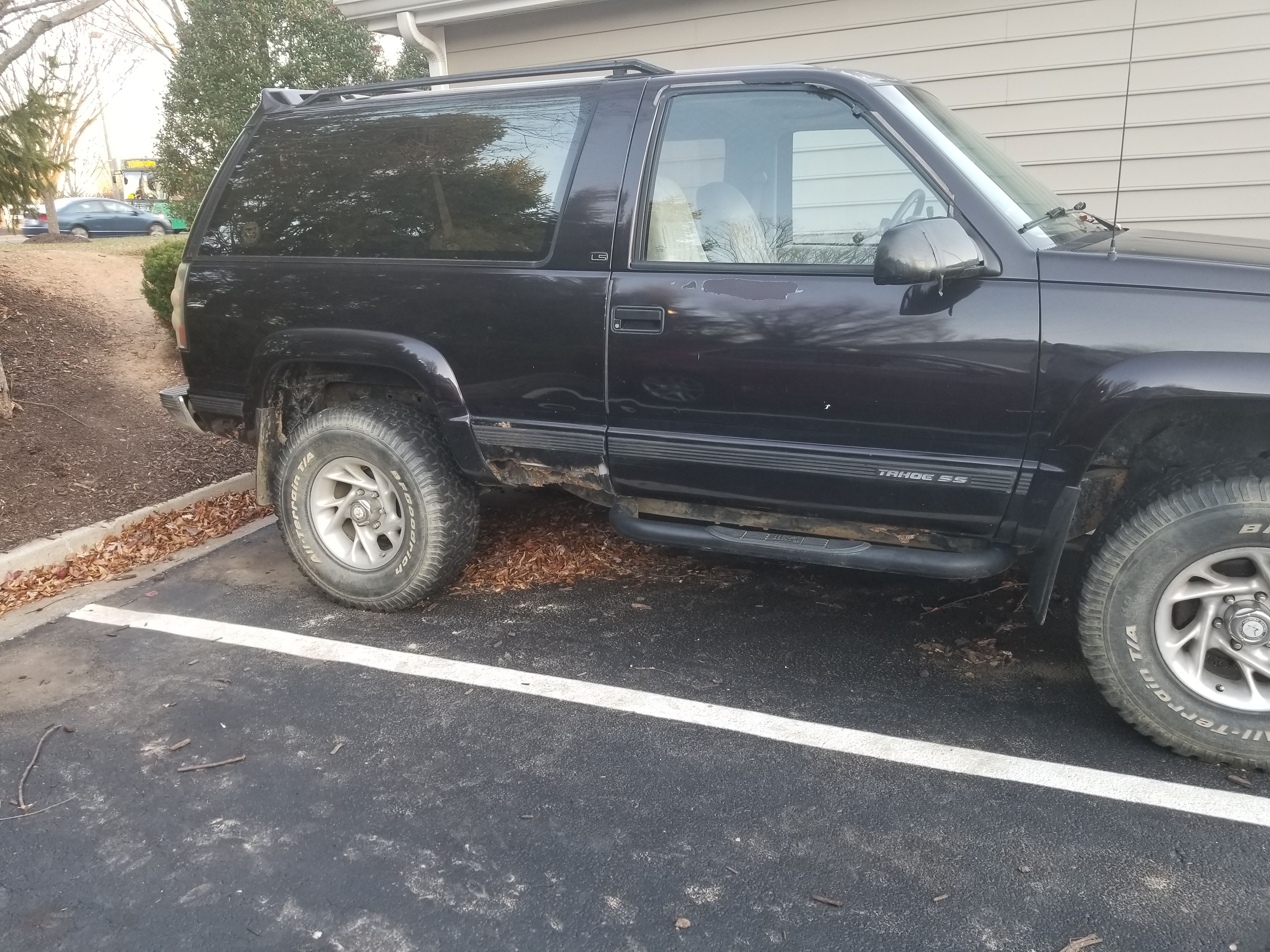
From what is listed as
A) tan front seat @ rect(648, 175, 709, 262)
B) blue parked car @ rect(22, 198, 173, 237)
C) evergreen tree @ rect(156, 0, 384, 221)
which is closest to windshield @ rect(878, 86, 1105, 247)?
tan front seat @ rect(648, 175, 709, 262)

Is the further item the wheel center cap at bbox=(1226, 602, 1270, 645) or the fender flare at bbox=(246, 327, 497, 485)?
the fender flare at bbox=(246, 327, 497, 485)

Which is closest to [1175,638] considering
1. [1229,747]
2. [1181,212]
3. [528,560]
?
[1229,747]

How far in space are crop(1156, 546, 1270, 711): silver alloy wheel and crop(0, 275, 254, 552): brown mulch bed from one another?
5189mm

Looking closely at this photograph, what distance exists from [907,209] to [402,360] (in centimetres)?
200

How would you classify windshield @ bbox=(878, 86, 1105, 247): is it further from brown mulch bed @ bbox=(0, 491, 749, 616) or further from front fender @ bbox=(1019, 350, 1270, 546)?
brown mulch bed @ bbox=(0, 491, 749, 616)

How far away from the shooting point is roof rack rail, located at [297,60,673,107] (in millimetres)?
3385

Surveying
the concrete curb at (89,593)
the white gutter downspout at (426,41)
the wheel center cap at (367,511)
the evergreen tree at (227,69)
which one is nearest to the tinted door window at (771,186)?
the wheel center cap at (367,511)

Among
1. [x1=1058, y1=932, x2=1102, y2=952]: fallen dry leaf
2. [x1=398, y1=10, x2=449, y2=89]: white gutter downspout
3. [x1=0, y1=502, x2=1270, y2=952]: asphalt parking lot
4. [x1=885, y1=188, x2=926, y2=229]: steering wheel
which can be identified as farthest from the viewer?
[x1=398, y1=10, x2=449, y2=89]: white gutter downspout

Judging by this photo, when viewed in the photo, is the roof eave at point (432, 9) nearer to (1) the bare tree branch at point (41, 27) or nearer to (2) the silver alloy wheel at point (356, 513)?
(1) the bare tree branch at point (41, 27)

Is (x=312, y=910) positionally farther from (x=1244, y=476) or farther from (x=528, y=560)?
(x=1244, y=476)

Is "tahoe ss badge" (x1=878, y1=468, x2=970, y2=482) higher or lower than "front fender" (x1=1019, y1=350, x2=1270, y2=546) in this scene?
lower

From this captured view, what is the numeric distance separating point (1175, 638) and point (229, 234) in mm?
4007

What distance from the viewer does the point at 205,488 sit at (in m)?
5.53

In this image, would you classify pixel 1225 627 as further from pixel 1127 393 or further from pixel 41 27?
pixel 41 27
